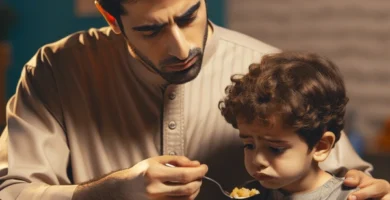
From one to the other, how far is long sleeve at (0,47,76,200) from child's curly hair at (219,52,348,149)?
416mm

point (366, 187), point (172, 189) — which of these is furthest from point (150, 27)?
point (366, 187)

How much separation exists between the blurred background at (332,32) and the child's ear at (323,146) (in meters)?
1.37

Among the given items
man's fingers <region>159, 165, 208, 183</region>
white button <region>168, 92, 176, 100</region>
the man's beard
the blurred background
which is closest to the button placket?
white button <region>168, 92, 176, 100</region>

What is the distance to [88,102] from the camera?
1.73m

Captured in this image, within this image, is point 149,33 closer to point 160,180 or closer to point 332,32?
point 160,180

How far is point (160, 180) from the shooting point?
1.38 meters

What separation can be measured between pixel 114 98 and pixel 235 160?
287 mm

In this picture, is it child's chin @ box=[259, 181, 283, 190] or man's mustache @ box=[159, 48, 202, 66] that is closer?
child's chin @ box=[259, 181, 283, 190]

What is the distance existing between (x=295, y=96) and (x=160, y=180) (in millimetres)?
272

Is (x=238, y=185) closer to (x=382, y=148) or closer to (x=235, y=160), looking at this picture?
(x=235, y=160)

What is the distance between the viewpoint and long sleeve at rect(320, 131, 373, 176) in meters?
1.73

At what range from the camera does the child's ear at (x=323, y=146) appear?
1.45m

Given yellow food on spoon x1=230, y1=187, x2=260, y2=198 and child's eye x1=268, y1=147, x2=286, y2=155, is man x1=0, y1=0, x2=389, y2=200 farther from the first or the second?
child's eye x1=268, y1=147, x2=286, y2=155

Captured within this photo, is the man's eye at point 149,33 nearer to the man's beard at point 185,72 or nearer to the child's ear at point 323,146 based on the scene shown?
the man's beard at point 185,72
